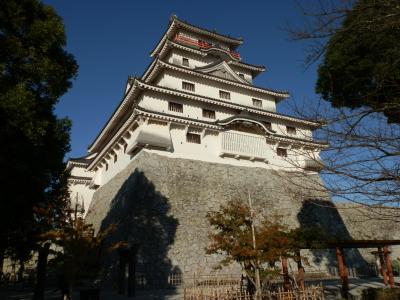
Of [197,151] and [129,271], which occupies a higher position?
[197,151]

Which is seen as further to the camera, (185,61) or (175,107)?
(185,61)

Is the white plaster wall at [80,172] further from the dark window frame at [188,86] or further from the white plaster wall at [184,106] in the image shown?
the dark window frame at [188,86]

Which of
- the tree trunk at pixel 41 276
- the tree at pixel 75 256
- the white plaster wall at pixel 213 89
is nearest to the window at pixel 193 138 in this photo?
the white plaster wall at pixel 213 89

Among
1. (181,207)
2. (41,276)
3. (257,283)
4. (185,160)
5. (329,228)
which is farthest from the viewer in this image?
(329,228)

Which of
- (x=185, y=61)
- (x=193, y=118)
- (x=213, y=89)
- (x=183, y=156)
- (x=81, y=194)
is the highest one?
(x=185, y=61)

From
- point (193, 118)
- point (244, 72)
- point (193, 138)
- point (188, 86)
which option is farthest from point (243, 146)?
point (244, 72)

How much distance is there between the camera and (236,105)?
23.5 m

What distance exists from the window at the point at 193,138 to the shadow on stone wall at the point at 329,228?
814cm

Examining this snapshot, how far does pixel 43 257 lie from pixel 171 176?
868 centimetres

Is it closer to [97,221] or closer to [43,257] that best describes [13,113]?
[43,257]

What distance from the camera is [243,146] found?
880 inches

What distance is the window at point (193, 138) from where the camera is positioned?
21119 mm

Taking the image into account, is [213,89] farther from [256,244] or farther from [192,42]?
[256,244]

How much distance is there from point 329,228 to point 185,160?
1087 centimetres
